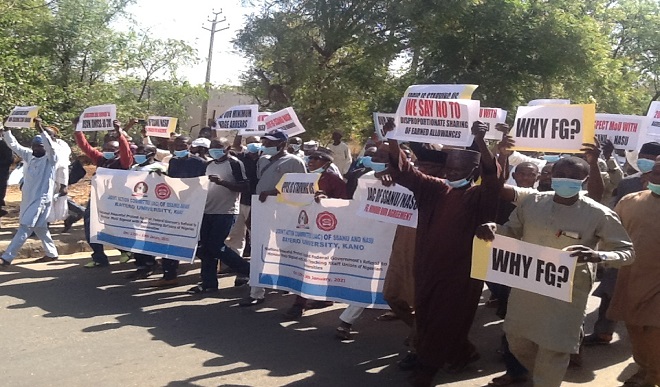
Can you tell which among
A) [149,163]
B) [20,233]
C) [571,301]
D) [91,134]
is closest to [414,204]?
[571,301]

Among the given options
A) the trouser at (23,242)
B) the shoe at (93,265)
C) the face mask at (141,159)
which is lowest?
the shoe at (93,265)

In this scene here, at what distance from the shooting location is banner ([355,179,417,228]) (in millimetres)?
5852

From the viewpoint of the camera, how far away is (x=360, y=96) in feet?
50.5

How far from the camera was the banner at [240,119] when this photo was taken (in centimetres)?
1032

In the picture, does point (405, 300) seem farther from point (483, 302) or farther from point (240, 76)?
point (240, 76)

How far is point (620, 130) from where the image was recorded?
28.4 feet

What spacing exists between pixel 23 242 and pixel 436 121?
6245 millimetres

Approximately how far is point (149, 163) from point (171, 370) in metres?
4.07

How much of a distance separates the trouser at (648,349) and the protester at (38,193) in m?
7.14

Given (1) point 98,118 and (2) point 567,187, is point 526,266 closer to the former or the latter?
(2) point 567,187

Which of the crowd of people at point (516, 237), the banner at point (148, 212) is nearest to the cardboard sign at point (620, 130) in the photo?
the crowd of people at point (516, 237)

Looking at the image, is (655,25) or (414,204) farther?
(655,25)

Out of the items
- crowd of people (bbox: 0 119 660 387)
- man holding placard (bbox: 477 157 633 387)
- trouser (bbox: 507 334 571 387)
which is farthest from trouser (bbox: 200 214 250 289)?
trouser (bbox: 507 334 571 387)

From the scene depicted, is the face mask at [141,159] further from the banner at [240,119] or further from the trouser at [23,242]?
the banner at [240,119]
